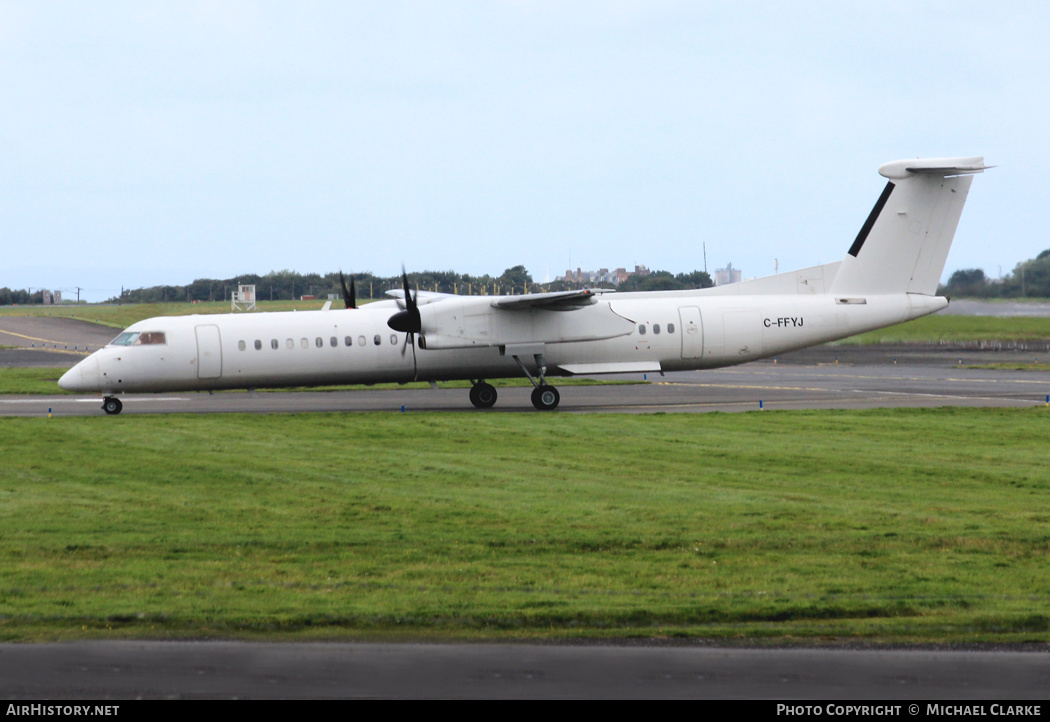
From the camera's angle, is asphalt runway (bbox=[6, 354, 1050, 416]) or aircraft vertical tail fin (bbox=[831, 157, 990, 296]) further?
aircraft vertical tail fin (bbox=[831, 157, 990, 296])

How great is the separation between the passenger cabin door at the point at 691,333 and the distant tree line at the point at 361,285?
2354 cm

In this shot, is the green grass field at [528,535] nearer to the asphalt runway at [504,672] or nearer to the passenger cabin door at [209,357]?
the asphalt runway at [504,672]

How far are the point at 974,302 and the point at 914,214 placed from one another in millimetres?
16862

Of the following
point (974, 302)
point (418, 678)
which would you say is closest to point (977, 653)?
point (418, 678)

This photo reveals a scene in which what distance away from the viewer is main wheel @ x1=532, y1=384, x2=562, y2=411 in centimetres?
2781

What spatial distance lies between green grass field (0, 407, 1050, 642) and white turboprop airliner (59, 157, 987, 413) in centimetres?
521

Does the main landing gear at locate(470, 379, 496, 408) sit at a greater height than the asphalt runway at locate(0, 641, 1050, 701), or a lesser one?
greater

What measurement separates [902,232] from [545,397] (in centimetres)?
1189

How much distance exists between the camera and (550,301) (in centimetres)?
2694

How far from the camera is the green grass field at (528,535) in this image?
9.02 meters

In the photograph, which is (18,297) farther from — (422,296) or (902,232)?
(902,232)

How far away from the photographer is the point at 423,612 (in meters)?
9.10

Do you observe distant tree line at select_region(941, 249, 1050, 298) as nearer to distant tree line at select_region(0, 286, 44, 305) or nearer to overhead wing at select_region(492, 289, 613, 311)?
overhead wing at select_region(492, 289, 613, 311)

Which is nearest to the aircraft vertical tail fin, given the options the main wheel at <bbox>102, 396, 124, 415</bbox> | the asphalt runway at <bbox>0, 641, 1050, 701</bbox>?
the main wheel at <bbox>102, 396, 124, 415</bbox>
